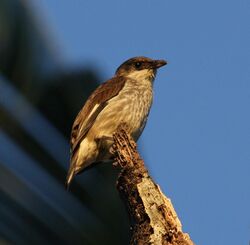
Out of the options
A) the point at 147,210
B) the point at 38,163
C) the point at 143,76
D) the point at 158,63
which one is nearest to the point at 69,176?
the point at 38,163

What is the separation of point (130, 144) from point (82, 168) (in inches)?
70.1

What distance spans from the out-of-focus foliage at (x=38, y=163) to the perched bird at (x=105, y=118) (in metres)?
0.20

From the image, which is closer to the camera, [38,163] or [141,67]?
[38,163]

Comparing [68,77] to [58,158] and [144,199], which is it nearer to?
[58,158]

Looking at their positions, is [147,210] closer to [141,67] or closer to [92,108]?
[92,108]

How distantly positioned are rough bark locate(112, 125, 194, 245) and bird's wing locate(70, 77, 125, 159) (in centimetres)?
216

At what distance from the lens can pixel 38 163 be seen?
29.3ft

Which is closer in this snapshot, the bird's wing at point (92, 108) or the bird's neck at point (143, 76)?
the bird's wing at point (92, 108)

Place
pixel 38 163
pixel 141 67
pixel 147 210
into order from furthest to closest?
pixel 141 67
pixel 38 163
pixel 147 210

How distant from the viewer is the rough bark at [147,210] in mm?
6516

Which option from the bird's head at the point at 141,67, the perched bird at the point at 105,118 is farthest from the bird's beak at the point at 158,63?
the perched bird at the point at 105,118

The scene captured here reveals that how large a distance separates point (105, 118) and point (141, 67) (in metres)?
1.16

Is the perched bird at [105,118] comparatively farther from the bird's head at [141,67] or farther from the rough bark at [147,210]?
the rough bark at [147,210]

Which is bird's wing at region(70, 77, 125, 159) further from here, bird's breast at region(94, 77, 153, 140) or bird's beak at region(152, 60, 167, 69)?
bird's beak at region(152, 60, 167, 69)
